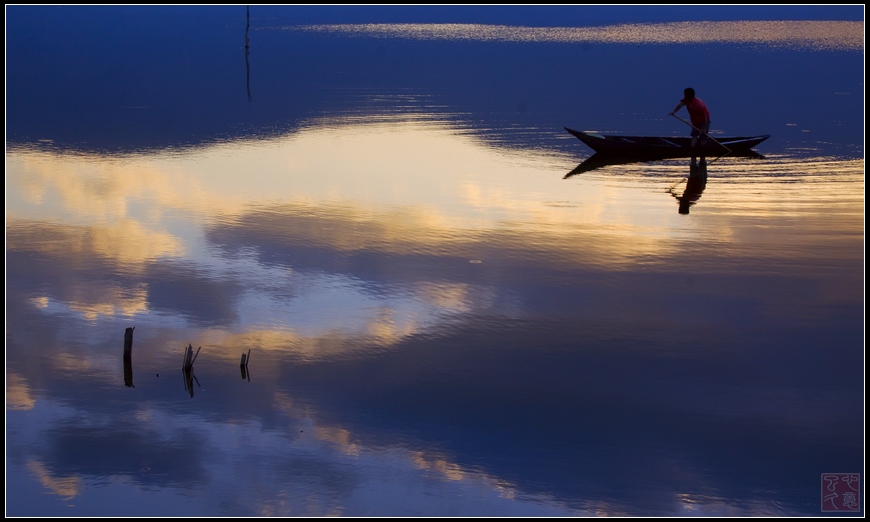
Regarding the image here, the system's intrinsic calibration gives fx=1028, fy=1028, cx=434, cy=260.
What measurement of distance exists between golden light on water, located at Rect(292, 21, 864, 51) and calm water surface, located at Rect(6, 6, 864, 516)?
40652 millimetres

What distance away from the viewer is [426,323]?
1041 centimetres

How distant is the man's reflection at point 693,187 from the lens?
15.6 metres

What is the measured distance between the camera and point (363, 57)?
50500 mm

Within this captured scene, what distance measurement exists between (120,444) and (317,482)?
5.67 ft

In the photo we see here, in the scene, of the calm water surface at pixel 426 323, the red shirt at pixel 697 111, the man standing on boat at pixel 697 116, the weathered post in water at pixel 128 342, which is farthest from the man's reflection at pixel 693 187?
the weathered post in water at pixel 128 342

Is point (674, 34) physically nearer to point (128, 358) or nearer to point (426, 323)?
point (426, 323)

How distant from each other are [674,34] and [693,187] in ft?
202

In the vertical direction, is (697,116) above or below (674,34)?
below

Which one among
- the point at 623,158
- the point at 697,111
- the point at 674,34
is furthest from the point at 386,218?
the point at 674,34

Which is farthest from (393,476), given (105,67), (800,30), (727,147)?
(800,30)

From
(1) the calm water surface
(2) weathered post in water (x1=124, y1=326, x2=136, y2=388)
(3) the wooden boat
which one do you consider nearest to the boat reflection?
(3) the wooden boat

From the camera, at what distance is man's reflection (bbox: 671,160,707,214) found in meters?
15.6

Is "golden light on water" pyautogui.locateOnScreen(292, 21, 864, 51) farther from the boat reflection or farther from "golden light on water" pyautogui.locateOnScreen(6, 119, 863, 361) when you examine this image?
"golden light on water" pyautogui.locateOnScreen(6, 119, 863, 361)

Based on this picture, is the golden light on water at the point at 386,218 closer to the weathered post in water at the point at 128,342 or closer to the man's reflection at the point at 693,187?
the man's reflection at the point at 693,187
